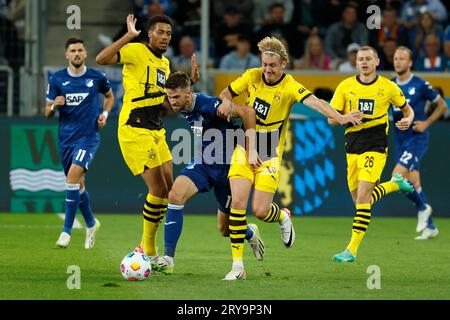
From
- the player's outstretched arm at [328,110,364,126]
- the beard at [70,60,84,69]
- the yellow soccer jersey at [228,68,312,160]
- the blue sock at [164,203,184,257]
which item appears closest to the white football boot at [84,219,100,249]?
the beard at [70,60,84,69]

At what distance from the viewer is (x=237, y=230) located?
1042 cm

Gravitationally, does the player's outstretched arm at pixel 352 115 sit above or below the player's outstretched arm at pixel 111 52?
below

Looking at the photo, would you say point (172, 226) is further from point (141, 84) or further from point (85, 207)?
point (85, 207)

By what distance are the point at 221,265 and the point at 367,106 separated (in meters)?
2.68

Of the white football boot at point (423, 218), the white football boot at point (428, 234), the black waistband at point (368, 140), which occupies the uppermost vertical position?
the black waistband at point (368, 140)

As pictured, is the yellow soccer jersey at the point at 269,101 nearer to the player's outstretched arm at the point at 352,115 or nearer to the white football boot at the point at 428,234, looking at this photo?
the player's outstretched arm at the point at 352,115

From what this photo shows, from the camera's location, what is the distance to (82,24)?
21.2 m

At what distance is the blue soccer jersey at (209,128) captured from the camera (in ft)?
34.3

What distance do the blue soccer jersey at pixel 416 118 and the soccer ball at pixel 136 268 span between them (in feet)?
20.4

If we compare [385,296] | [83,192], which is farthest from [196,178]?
[83,192]

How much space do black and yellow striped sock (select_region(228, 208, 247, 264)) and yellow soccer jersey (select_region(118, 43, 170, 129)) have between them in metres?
1.70

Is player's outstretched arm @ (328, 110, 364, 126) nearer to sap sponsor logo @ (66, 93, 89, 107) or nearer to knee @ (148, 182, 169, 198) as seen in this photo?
knee @ (148, 182, 169, 198)

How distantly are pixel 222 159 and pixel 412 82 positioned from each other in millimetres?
5393

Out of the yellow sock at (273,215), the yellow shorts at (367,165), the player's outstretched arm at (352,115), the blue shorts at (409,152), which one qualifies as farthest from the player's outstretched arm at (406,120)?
the blue shorts at (409,152)
